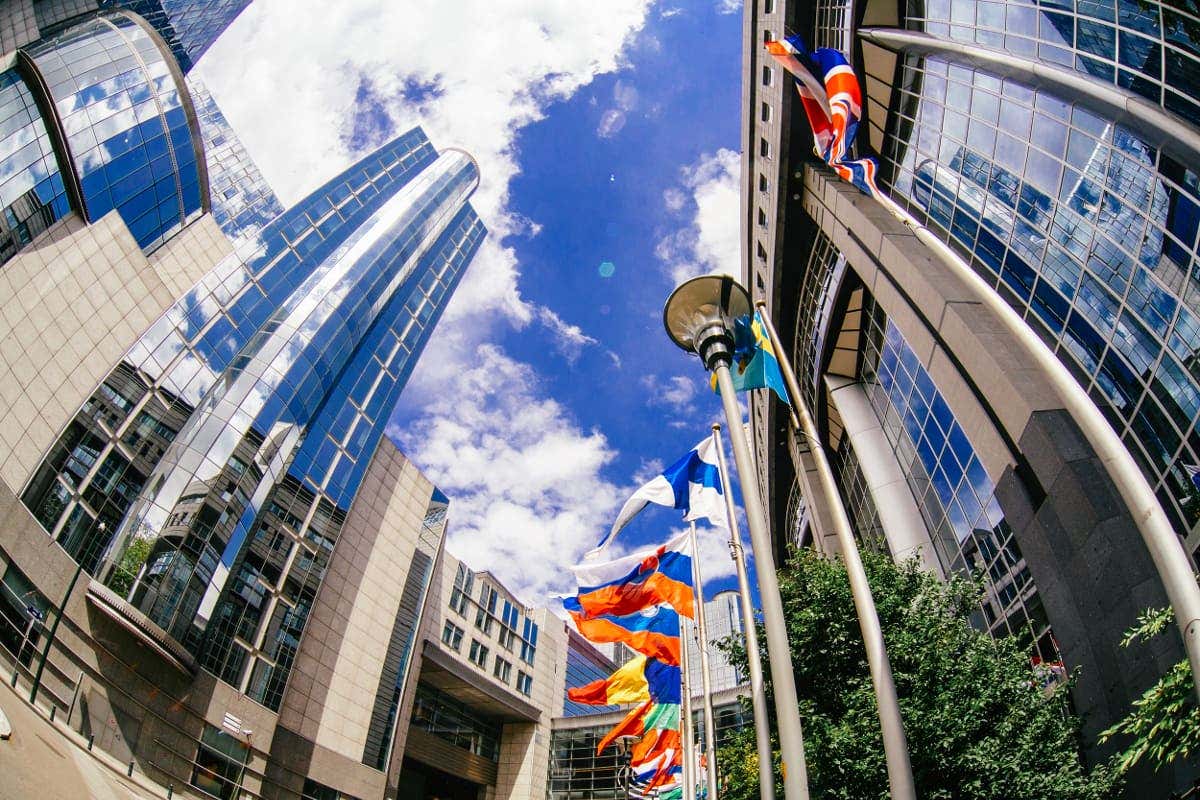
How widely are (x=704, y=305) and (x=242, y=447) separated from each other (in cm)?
3480

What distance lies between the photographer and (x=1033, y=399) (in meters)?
14.4

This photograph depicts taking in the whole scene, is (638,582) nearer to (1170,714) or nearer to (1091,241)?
(1170,714)

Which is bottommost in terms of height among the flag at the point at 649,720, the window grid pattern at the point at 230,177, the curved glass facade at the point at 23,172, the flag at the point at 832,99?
the flag at the point at 649,720

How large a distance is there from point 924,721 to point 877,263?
1532 cm

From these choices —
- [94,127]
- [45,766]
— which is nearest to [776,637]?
[45,766]

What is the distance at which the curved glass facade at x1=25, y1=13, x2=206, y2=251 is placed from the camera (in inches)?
1273

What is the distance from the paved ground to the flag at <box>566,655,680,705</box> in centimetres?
1273

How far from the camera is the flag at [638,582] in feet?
47.3

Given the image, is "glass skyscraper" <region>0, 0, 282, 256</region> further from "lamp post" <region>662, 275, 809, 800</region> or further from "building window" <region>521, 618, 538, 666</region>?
"building window" <region>521, 618, 538, 666</region>

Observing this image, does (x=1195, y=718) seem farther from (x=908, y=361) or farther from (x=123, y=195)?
(x=123, y=195)

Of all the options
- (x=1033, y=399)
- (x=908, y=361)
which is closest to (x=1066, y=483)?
(x=1033, y=399)

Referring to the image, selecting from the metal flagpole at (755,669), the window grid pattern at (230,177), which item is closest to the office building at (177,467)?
the metal flagpole at (755,669)

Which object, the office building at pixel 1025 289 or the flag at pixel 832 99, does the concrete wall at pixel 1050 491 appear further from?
the flag at pixel 832 99

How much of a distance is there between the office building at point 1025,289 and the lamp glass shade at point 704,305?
4351 millimetres
